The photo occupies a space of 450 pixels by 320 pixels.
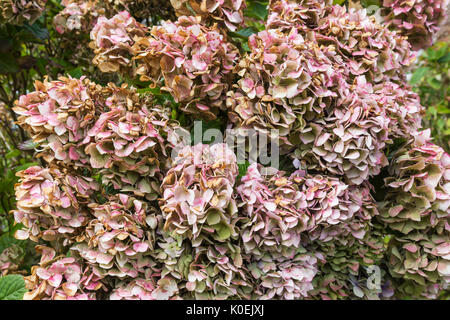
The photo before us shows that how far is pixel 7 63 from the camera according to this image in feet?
4.09

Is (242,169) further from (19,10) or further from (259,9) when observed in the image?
(19,10)

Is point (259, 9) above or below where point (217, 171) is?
above

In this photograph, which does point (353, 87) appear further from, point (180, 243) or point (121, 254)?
point (121, 254)

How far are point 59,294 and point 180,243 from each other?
27cm

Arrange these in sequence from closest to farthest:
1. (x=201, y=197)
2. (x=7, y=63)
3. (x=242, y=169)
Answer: (x=201, y=197)
(x=242, y=169)
(x=7, y=63)

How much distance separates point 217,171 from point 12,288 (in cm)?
57

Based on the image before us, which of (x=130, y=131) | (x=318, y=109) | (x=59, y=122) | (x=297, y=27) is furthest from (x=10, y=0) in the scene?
(x=318, y=109)

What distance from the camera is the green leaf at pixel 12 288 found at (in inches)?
36.8

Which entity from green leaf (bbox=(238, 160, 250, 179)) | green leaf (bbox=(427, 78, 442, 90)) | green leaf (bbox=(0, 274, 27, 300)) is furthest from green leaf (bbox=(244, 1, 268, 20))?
green leaf (bbox=(427, 78, 442, 90))

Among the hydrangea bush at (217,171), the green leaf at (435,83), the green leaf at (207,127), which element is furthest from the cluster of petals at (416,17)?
the green leaf at (435,83)

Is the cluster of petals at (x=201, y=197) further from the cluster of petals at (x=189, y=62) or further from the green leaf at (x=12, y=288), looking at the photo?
the green leaf at (x=12, y=288)

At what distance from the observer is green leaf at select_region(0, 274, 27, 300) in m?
0.93

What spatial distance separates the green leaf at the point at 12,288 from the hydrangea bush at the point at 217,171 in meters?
0.11

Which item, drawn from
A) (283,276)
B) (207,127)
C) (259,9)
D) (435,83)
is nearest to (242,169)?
(207,127)
